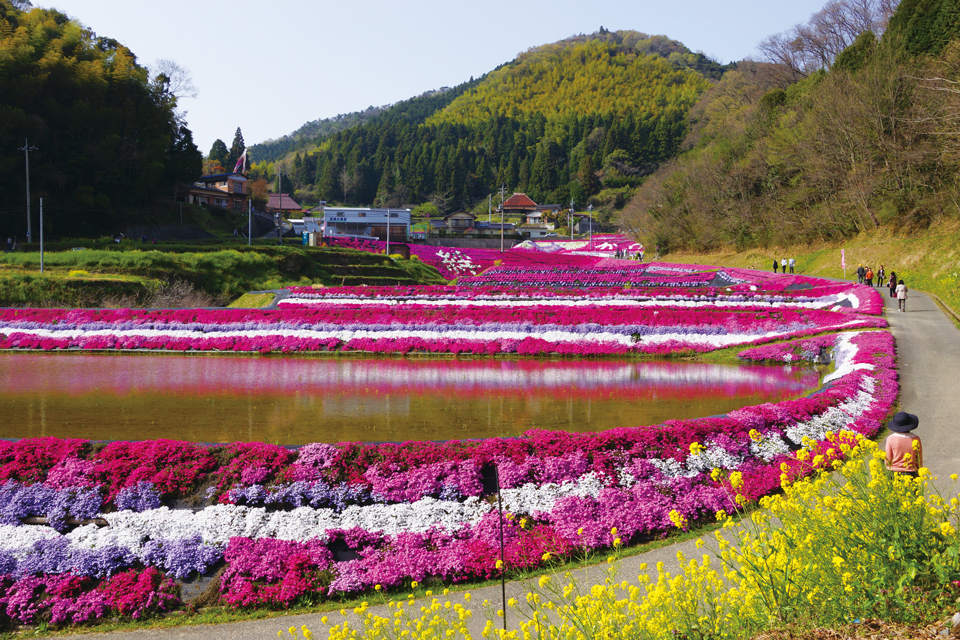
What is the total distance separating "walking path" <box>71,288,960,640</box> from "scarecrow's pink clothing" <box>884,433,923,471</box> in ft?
3.55

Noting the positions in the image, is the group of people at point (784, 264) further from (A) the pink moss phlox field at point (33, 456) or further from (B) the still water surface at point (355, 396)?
(A) the pink moss phlox field at point (33, 456)

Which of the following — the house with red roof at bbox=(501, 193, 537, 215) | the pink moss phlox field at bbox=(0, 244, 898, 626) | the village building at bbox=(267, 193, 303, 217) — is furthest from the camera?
the house with red roof at bbox=(501, 193, 537, 215)

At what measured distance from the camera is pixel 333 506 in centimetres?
713

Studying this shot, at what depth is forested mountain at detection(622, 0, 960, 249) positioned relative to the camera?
31625 mm

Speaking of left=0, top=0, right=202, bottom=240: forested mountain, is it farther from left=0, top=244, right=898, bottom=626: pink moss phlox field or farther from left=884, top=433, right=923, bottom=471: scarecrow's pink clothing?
left=884, top=433, right=923, bottom=471: scarecrow's pink clothing

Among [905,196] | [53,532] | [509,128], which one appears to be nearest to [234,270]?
[53,532]

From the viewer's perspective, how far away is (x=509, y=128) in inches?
6511

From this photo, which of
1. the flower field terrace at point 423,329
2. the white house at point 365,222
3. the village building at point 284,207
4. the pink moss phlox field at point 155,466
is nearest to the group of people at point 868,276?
the flower field terrace at point 423,329

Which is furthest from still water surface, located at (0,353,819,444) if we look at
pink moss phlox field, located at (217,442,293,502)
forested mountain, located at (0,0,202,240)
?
forested mountain, located at (0,0,202,240)

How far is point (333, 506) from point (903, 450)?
19.3ft

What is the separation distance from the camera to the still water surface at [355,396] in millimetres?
10578

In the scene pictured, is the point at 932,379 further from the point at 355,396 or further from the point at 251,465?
the point at 251,465

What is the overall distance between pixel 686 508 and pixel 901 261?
100 feet

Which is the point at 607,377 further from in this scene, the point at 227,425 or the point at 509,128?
the point at 509,128
